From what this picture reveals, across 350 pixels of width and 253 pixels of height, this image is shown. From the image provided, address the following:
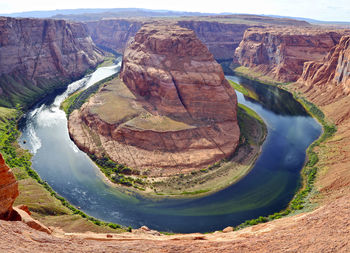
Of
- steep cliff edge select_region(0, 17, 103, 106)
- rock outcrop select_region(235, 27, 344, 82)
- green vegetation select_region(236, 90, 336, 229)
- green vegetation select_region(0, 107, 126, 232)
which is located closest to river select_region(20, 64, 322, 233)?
green vegetation select_region(236, 90, 336, 229)

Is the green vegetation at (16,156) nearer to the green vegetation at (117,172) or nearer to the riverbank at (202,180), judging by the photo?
the riverbank at (202,180)

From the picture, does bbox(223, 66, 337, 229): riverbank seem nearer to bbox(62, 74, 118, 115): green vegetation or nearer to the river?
the river

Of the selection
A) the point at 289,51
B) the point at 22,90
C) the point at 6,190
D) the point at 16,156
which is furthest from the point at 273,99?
the point at 6,190

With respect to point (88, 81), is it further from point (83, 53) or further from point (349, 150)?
point (349, 150)

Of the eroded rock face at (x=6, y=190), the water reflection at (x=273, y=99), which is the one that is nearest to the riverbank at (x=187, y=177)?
the eroded rock face at (x=6, y=190)

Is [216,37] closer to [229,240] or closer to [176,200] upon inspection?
[176,200]
